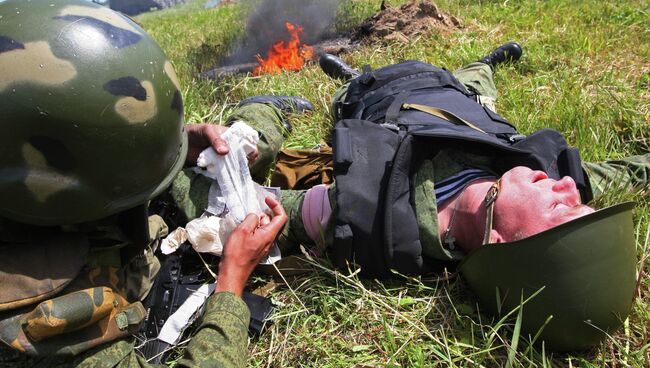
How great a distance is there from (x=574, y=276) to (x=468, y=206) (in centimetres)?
51

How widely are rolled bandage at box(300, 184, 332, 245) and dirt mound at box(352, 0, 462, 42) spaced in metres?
2.95

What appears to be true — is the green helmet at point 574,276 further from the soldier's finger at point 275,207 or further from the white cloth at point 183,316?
the white cloth at point 183,316

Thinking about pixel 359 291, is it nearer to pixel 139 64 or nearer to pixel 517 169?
pixel 517 169

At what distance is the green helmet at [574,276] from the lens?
4.91 ft

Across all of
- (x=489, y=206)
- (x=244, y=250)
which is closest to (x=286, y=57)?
(x=244, y=250)

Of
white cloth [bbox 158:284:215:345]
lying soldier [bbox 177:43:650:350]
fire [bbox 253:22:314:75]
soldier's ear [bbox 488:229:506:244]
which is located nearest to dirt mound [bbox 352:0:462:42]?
fire [bbox 253:22:314:75]

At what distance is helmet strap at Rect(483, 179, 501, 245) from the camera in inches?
69.2

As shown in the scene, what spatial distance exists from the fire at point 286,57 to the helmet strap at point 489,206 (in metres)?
3.11

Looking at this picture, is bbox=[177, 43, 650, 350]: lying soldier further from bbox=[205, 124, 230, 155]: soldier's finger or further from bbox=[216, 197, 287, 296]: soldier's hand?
bbox=[216, 197, 287, 296]: soldier's hand

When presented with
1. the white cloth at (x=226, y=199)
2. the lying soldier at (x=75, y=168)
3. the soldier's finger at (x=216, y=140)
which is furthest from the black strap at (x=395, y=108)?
the lying soldier at (x=75, y=168)

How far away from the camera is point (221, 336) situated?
5.60ft

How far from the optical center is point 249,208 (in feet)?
7.54

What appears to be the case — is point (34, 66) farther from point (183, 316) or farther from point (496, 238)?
point (496, 238)

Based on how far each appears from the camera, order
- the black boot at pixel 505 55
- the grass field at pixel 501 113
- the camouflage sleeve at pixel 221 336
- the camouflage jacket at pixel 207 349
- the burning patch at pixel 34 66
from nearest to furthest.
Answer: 1. the burning patch at pixel 34 66
2. the camouflage jacket at pixel 207 349
3. the camouflage sleeve at pixel 221 336
4. the grass field at pixel 501 113
5. the black boot at pixel 505 55
